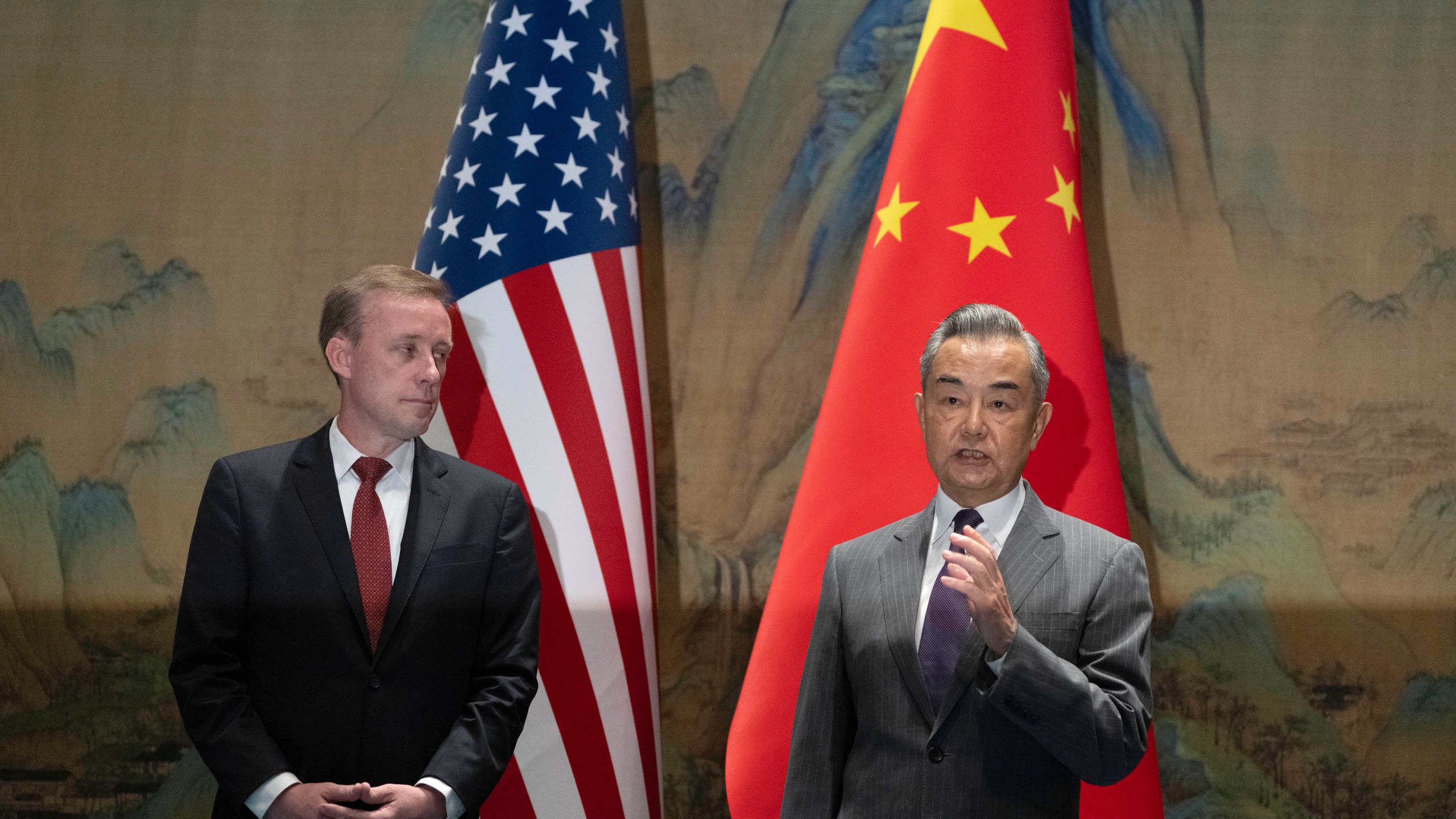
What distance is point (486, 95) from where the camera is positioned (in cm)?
299

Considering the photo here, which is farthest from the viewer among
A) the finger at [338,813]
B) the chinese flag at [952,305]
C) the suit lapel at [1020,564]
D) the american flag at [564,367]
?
the american flag at [564,367]

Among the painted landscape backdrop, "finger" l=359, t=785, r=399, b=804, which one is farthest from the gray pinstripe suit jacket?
the painted landscape backdrop

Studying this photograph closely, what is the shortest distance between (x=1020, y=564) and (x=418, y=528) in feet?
3.64

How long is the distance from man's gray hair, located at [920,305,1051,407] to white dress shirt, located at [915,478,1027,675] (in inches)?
6.9

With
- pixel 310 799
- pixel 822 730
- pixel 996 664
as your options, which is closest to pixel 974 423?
pixel 996 664

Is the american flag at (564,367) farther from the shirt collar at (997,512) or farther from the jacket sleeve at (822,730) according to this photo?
the shirt collar at (997,512)

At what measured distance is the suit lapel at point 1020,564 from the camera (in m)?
1.73

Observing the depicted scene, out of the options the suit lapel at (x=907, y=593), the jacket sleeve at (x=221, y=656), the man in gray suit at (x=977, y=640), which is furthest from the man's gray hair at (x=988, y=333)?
the jacket sleeve at (x=221, y=656)

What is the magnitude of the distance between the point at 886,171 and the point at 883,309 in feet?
1.20

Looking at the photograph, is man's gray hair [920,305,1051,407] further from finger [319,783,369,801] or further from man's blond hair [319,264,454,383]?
finger [319,783,369,801]

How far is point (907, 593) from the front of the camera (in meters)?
1.86

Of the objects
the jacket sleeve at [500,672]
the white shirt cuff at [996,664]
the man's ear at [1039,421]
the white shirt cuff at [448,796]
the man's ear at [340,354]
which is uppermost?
the man's ear at [340,354]

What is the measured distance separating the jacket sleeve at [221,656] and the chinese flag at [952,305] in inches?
41.0

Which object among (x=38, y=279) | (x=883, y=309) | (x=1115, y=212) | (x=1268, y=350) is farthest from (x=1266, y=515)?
(x=38, y=279)
